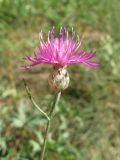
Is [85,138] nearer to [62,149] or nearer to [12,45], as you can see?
[62,149]

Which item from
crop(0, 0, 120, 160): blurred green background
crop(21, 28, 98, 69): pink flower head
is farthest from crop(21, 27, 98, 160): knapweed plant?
crop(0, 0, 120, 160): blurred green background

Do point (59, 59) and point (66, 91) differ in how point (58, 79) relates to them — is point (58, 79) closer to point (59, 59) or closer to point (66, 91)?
point (59, 59)

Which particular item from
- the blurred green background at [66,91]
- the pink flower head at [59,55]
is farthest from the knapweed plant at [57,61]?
the blurred green background at [66,91]

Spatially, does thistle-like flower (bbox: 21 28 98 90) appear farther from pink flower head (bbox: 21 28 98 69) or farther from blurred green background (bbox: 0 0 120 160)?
blurred green background (bbox: 0 0 120 160)

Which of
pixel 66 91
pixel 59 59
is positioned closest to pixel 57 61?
pixel 59 59

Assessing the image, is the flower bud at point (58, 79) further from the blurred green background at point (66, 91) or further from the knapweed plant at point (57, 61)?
the blurred green background at point (66, 91)

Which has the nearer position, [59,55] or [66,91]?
[59,55]
